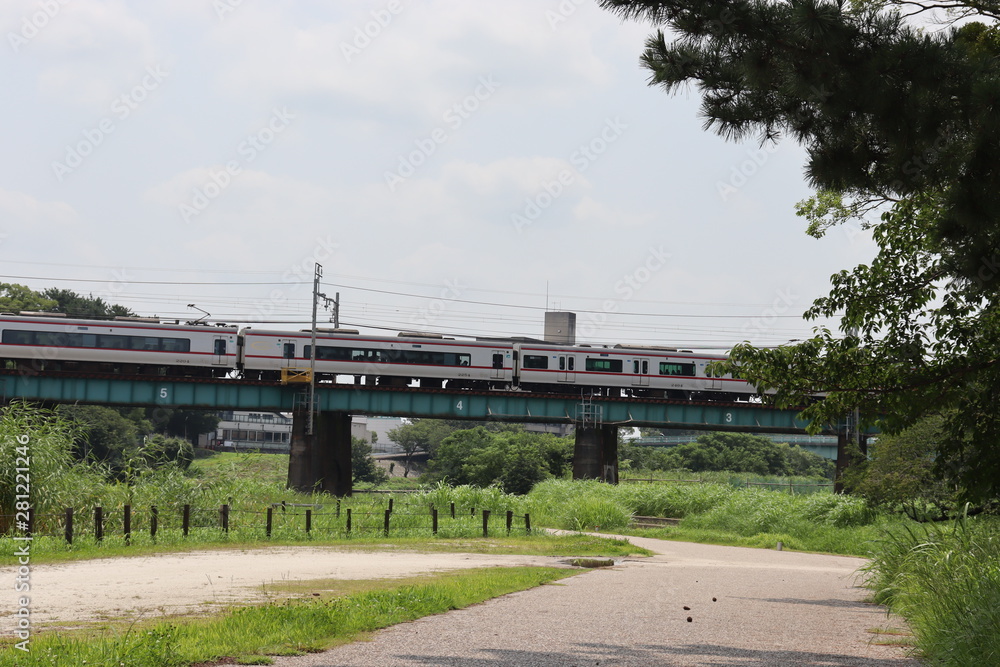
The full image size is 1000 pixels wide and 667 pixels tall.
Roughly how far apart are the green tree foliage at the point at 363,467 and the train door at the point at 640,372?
156 feet

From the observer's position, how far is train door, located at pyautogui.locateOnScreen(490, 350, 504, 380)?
48.5 m

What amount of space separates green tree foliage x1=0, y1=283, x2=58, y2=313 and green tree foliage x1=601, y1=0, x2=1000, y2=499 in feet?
283

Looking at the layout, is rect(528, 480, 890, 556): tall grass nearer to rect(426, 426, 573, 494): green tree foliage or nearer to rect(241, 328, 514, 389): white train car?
rect(241, 328, 514, 389): white train car

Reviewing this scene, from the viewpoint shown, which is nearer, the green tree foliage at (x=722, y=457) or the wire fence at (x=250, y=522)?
the wire fence at (x=250, y=522)

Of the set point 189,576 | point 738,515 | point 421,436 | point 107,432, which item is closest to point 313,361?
point 738,515

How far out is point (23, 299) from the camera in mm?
87438

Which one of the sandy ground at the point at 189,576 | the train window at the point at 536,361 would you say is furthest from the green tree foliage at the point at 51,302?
the sandy ground at the point at 189,576

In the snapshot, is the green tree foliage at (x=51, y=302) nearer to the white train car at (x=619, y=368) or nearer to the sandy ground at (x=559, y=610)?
the white train car at (x=619, y=368)

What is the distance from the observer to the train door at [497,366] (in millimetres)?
48469

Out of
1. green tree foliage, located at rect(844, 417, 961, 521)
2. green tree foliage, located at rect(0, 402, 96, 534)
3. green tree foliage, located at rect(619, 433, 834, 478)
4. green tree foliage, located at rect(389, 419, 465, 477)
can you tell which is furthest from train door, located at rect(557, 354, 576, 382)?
green tree foliage, located at rect(389, 419, 465, 477)

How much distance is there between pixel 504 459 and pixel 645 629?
52.2 m

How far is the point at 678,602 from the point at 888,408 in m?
3.77

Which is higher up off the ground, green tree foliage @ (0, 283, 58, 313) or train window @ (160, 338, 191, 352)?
green tree foliage @ (0, 283, 58, 313)

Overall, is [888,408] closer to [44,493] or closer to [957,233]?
[957,233]
